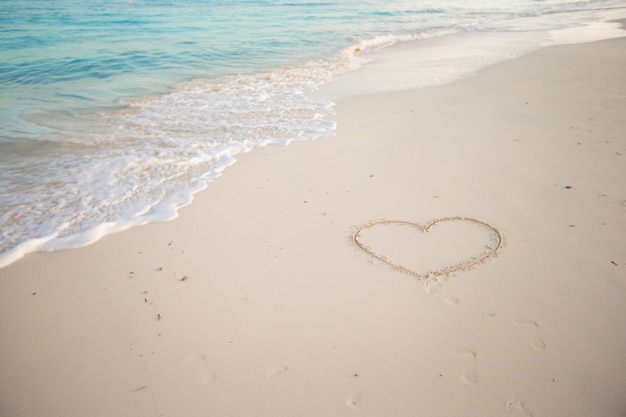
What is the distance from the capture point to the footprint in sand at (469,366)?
2.06 metres

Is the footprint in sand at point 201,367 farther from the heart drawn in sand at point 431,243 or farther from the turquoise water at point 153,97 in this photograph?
the turquoise water at point 153,97

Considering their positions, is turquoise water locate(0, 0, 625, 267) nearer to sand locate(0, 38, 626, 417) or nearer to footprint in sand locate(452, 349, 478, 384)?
sand locate(0, 38, 626, 417)

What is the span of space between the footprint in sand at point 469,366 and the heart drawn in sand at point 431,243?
2.12ft

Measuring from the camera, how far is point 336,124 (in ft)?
18.8

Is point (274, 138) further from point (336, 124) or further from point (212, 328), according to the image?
point (212, 328)

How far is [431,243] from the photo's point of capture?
3115mm

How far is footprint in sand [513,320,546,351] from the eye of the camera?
223cm

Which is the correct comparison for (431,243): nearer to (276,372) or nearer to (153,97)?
(276,372)

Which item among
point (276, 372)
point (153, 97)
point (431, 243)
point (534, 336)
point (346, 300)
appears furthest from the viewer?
point (153, 97)

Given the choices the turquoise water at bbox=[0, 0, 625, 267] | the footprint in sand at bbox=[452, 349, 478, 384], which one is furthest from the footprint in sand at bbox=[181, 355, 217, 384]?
the turquoise water at bbox=[0, 0, 625, 267]

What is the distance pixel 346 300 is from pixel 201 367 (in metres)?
0.99

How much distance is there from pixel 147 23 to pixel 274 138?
17.5 m

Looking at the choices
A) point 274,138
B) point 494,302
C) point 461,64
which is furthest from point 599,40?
point 494,302

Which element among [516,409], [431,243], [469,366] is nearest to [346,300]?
[469,366]
